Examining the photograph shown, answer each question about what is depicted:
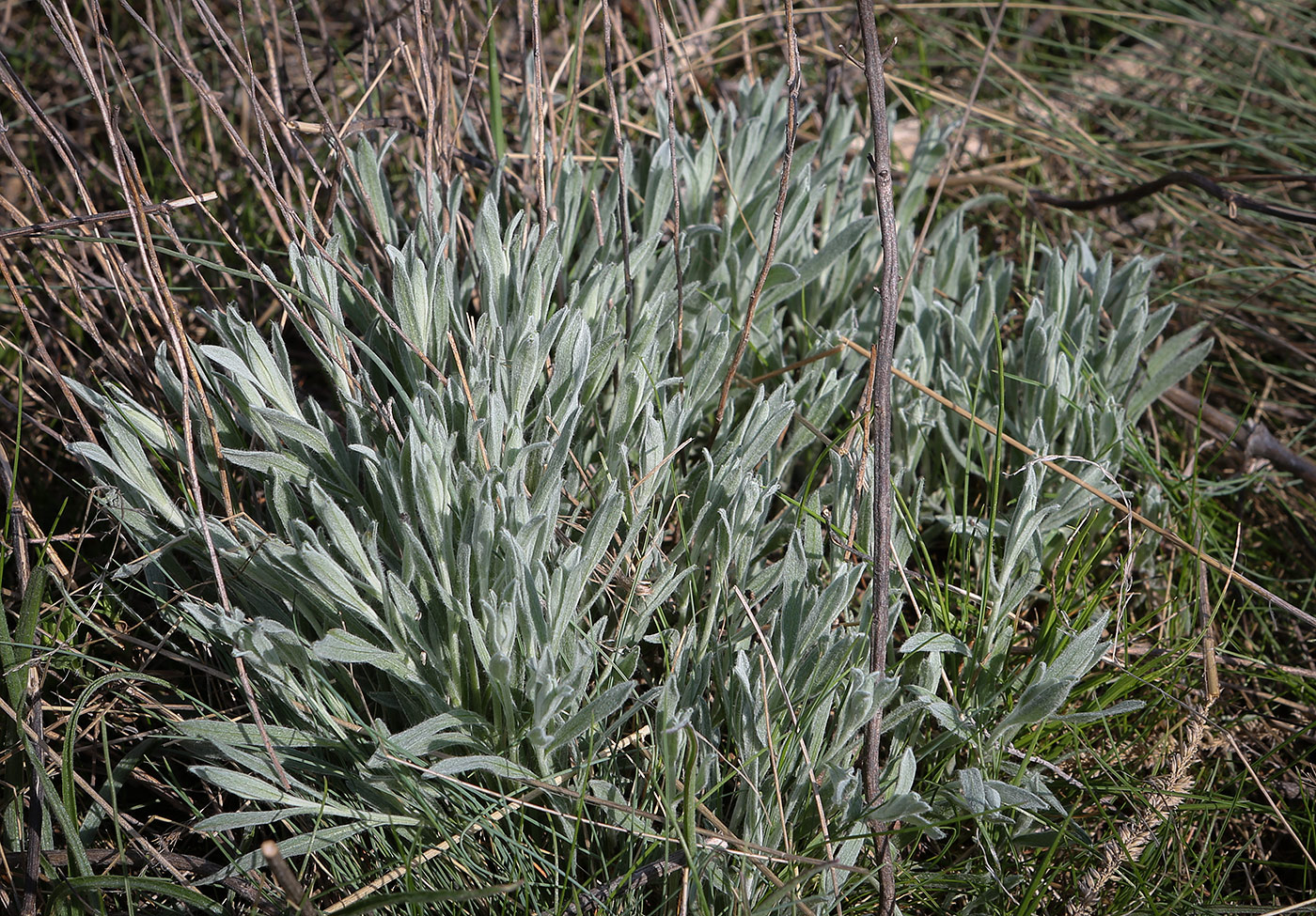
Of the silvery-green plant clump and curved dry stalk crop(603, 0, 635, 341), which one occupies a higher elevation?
curved dry stalk crop(603, 0, 635, 341)

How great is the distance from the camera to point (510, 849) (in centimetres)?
167

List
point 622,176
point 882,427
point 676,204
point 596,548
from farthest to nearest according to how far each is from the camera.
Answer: point 622,176, point 676,204, point 596,548, point 882,427

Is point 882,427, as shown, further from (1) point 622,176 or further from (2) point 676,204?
(1) point 622,176

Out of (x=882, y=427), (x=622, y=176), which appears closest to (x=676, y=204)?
(x=622, y=176)

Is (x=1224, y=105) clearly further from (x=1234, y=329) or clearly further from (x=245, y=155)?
(x=245, y=155)

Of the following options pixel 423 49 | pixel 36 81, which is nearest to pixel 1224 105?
pixel 423 49

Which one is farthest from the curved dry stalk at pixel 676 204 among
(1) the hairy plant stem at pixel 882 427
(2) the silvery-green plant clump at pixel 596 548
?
(1) the hairy plant stem at pixel 882 427

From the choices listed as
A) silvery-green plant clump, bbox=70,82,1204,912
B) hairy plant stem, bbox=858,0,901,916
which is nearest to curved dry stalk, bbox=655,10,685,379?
silvery-green plant clump, bbox=70,82,1204,912

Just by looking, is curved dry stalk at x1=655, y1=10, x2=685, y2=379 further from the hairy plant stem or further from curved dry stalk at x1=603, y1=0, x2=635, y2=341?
the hairy plant stem

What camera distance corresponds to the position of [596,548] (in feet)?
5.56

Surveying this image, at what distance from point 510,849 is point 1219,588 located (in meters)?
1.68

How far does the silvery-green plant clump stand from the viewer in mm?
1588

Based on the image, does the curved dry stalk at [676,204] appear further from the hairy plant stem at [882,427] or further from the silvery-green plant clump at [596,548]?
the hairy plant stem at [882,427]

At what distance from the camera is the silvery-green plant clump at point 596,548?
5.21 feet
